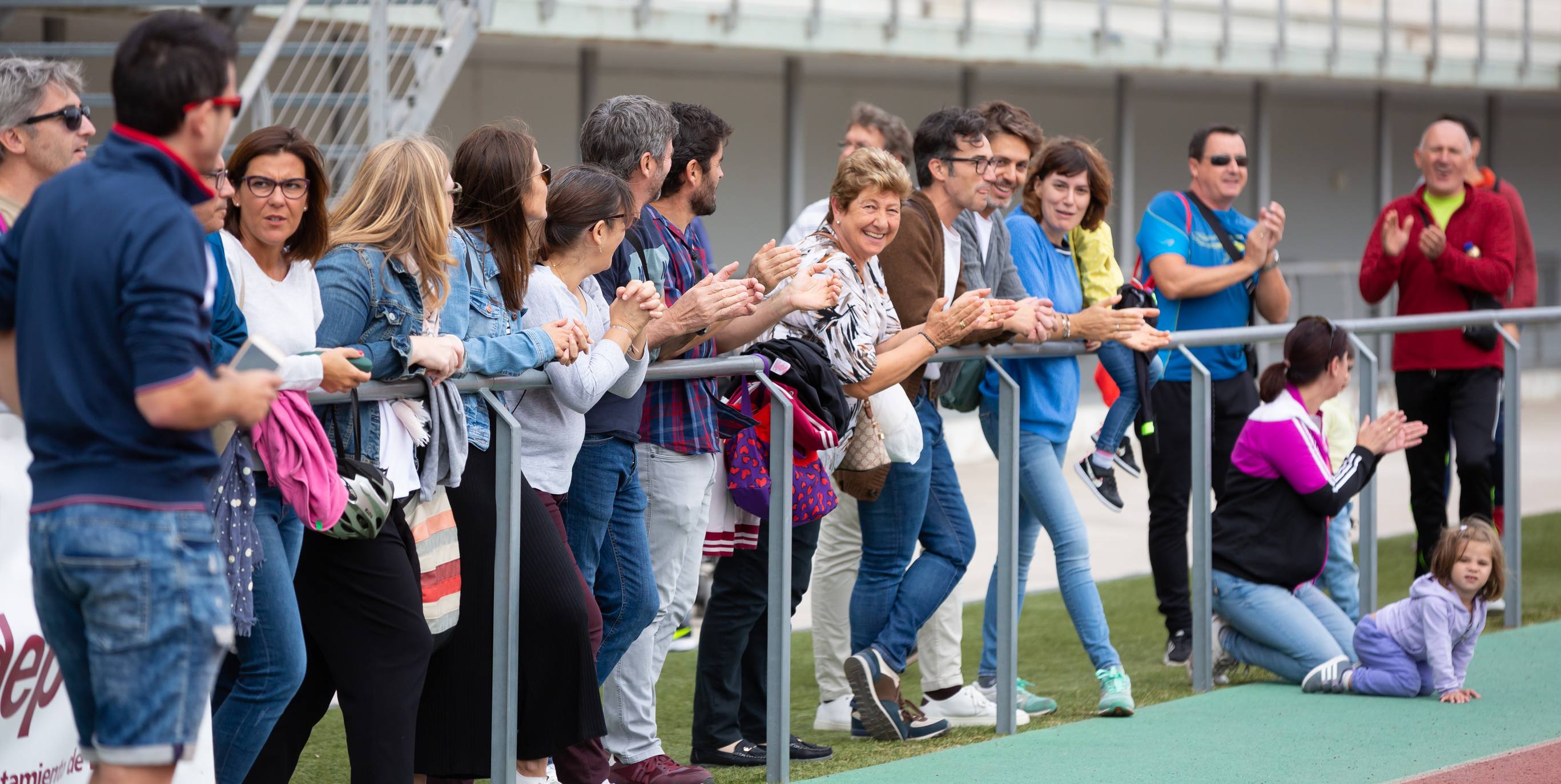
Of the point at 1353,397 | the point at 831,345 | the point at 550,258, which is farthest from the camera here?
the point at 1353,397

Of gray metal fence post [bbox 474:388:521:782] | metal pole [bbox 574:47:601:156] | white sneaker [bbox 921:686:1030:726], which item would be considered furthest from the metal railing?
metal pole [bbox 574:47:601:156]

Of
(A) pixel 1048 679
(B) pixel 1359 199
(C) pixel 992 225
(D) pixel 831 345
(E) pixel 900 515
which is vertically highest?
(B) pixel 1359 199

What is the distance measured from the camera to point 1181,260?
621cm

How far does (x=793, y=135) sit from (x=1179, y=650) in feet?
28.0

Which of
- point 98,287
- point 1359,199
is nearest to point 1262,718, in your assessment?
point 98,287

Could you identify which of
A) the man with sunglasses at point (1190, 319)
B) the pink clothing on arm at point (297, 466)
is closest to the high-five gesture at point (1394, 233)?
the man with sunglasses at point (1190, 319)

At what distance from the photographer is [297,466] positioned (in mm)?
3154

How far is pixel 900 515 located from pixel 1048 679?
1429 mm

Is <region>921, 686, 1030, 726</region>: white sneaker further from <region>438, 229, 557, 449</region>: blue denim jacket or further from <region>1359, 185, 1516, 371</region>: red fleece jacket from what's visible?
<region>1359, 185, 1516, 371</region>: red fleece jacket

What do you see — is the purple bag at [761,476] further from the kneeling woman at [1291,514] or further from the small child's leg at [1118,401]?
the kneeling woman at [1291,514]

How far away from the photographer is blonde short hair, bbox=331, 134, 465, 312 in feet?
11.4

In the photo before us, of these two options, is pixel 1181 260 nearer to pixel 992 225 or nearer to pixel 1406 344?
pixel 992 225

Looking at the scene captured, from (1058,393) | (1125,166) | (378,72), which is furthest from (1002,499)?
(1125,166)

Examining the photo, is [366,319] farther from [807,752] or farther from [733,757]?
[807,752]
